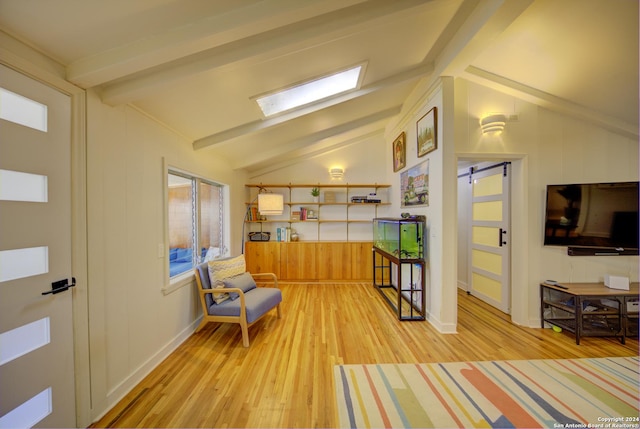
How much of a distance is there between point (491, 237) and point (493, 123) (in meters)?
1.72

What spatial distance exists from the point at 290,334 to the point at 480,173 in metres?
3.70

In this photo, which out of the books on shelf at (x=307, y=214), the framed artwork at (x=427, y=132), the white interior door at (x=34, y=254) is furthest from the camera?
the books on shelf at (x=307, y=214)

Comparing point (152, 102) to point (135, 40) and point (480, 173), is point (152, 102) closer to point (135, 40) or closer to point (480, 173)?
point (135, 40)

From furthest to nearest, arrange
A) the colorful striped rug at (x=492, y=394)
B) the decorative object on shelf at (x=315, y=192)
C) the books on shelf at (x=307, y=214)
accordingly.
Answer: the books on shelf at (x=307, y=214)
the decorative object on shelf at (x=315, y=192)
the colorful striped rug at (x=492, y=394)

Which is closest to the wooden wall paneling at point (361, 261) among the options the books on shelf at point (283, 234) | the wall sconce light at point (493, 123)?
the books on shelf at point (283, 234)

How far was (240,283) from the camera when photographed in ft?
8.82

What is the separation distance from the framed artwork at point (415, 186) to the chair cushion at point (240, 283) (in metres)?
2.63

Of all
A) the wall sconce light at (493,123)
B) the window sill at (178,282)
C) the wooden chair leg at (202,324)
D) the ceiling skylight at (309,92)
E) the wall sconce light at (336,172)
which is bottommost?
the wooden chair leg at (202,324)

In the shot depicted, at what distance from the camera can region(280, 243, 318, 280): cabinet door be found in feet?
14.3

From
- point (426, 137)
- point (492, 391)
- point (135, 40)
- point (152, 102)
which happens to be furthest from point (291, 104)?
point (492, 391)

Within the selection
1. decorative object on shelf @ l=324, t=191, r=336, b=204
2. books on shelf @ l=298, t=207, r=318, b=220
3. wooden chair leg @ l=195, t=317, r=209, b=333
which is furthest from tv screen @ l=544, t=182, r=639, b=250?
wooden chair leg @ l=195, t=317, r=209, b=333

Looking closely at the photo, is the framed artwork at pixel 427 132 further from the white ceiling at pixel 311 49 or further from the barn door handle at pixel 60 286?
the barn door handle at pixel 60 286

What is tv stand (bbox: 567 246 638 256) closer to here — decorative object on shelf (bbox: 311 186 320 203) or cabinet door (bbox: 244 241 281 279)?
decorative object on shelf (bbox: 311 186 320 203)

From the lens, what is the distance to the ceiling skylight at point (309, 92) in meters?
2.32
